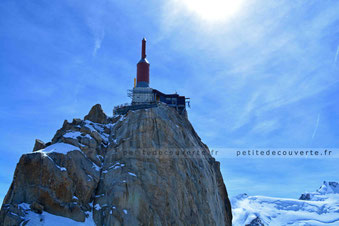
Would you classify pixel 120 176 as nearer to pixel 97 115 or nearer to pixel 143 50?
pixel 97 115

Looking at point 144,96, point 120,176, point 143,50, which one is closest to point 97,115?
point 144,96

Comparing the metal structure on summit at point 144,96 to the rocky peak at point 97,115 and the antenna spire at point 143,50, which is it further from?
the rocky peak at point 97,115

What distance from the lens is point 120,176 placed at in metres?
59.3

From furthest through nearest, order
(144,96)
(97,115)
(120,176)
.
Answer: (144,96), (97,115), (120,176)

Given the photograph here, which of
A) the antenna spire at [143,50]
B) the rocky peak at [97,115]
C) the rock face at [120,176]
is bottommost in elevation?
the rock face at [120,176]

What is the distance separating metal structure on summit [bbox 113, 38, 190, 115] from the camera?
81188 millimetres

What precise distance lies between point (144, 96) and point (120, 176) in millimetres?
29341

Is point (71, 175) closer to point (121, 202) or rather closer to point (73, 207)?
point (73, 207)

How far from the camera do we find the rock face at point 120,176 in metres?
52.2

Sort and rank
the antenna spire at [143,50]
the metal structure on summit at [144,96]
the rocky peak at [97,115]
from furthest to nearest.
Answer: the antenna spire at [143,50]
the metal structure on summit at [144,96]
the rocky peak at [97,115]

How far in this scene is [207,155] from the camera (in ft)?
273

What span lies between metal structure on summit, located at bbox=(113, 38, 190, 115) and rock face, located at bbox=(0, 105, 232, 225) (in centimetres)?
648

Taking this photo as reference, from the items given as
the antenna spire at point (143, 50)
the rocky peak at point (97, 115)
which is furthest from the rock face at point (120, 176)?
the antenna spire at point (143, 50)

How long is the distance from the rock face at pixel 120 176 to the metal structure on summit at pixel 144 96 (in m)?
6.48
